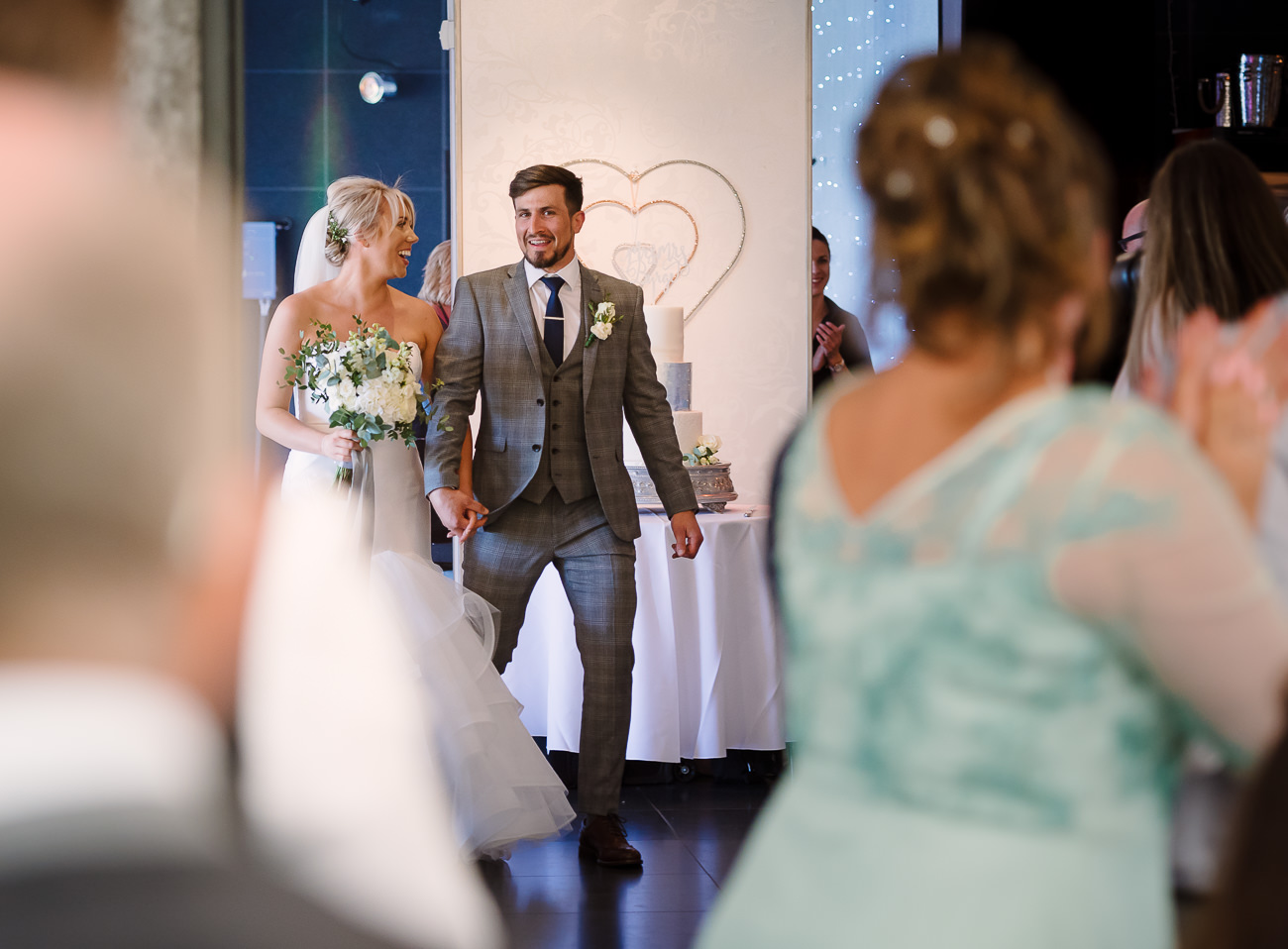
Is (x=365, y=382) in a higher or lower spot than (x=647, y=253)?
lower

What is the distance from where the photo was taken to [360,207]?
365cm

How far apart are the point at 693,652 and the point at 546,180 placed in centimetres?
155

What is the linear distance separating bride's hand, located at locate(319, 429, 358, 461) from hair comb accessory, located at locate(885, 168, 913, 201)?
261cm

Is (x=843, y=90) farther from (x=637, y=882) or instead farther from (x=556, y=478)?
(x=637, y=882)

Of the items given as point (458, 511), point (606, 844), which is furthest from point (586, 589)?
point (606, 844)

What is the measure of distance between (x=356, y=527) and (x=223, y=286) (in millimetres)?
2610

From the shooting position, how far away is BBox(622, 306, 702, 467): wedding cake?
4305mm

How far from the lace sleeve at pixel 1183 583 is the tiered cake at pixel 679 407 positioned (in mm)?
3493

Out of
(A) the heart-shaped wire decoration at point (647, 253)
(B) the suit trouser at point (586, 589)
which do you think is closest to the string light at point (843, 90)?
(A) the heart-shaped wire decoration at point (647, 253)

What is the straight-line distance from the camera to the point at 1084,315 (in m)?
0.89

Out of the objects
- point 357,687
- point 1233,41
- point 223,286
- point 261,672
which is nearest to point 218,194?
point 223,286

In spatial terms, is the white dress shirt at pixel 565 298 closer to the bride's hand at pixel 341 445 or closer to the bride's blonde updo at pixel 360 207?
the bride's blonde updo at pixel 360 207

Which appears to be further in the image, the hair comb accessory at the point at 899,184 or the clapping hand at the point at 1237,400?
the clapping hand at the point at 1237,400

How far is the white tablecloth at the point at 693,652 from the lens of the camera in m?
3.97
